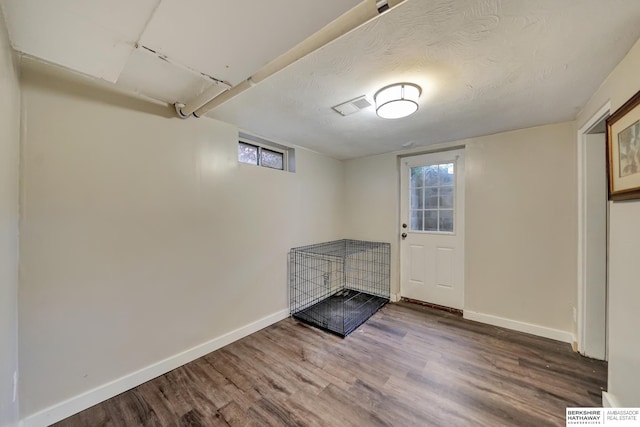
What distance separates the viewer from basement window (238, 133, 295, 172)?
103 inches

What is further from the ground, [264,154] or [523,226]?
[264,154]

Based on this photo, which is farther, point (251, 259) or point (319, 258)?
point (319, 258)

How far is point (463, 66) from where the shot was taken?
4.66 feet

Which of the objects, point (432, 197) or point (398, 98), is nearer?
point (398, 98)

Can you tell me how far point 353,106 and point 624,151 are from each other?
5.52ft

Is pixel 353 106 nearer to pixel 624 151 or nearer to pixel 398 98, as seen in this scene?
pixel 398 98

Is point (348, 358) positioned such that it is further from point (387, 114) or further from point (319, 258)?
point (387, 114)

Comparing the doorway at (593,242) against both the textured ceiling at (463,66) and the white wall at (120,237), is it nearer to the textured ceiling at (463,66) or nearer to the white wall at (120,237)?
the textured ceiling at (463,66)

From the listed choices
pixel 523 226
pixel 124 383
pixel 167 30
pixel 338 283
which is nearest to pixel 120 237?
pixel 124 383

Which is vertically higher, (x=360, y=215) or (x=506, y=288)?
(x=360, y=215)

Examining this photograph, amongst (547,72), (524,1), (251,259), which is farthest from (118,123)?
(547,72)

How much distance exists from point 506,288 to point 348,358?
6.32 ft

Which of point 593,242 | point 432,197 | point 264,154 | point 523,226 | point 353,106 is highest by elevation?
point 353,106

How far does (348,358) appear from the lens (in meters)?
2.08
